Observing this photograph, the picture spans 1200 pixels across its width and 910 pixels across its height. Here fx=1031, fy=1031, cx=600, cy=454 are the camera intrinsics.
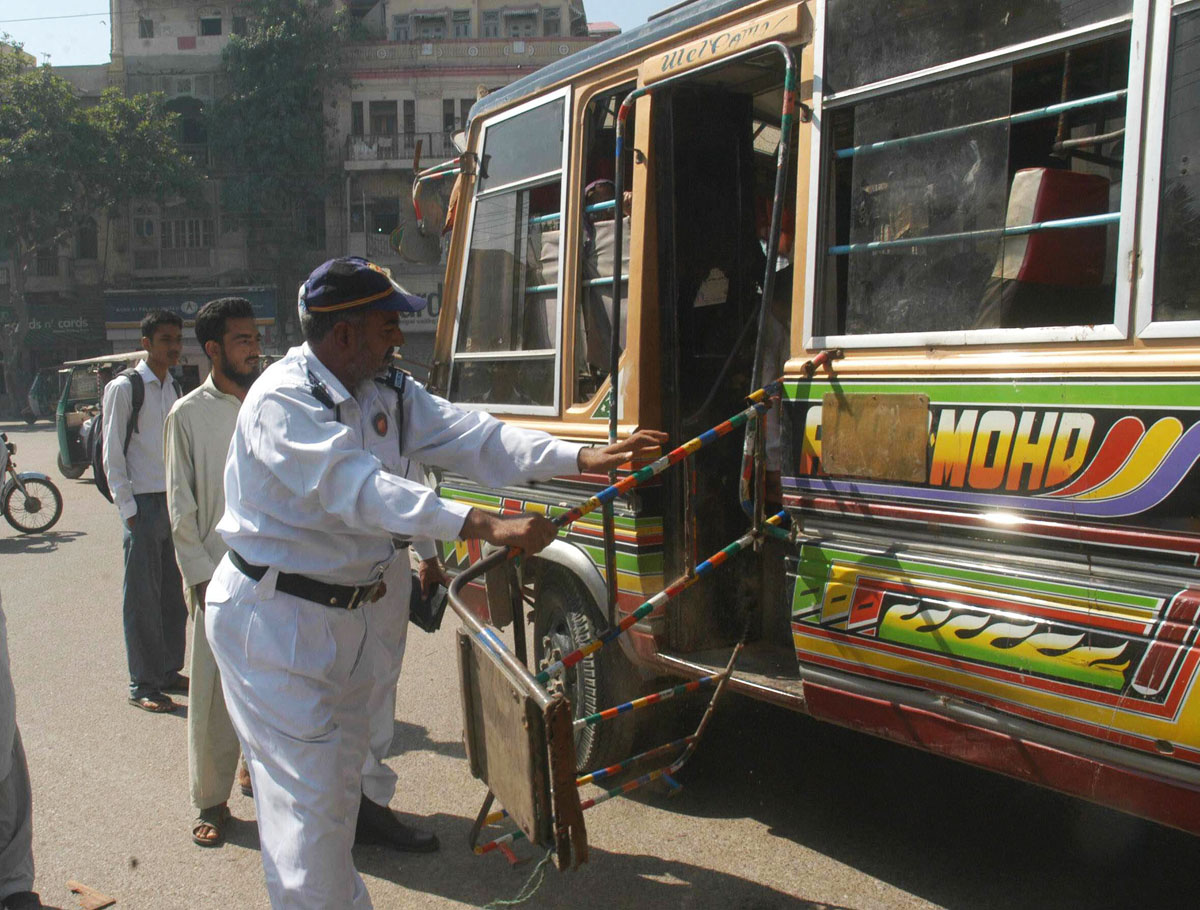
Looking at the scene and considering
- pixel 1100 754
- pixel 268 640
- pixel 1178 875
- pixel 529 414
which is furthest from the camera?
pixel 529 414

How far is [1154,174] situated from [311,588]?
7.83ft

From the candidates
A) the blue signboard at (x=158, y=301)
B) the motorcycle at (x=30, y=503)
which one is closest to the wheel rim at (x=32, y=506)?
the motorcycle at (x=30, y=503)

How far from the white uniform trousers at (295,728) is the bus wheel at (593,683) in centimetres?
139

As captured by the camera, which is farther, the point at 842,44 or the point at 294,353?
the point at 842,44

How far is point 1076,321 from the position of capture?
2891 millimetres

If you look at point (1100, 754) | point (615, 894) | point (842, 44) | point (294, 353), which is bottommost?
point (615, 894)

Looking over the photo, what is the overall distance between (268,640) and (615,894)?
1.50 m

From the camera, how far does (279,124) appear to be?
36.2m

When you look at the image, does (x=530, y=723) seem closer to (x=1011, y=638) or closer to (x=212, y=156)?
(x=1011, y=638)

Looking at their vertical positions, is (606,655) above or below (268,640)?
below

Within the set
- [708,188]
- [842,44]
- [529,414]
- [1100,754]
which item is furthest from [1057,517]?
[529,414]

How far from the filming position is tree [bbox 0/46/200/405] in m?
33.5

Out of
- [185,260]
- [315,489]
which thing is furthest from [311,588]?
[185,260]

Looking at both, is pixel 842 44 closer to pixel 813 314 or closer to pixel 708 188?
pixel 813 314
